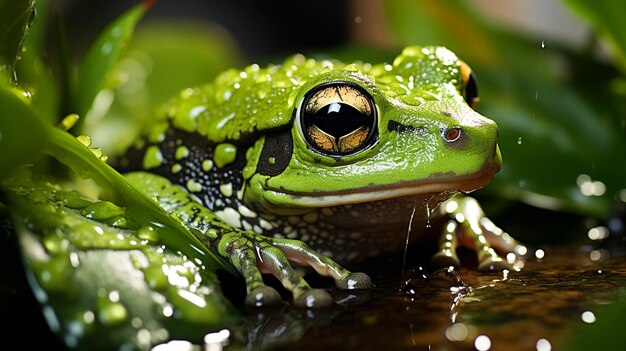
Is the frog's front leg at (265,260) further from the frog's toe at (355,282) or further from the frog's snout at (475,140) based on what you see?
the frog's snout at (475,140)

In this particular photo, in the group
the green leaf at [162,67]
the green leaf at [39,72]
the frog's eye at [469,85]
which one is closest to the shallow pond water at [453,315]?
the frog's eye at [469,85]

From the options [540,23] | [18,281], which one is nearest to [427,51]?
[18,281]

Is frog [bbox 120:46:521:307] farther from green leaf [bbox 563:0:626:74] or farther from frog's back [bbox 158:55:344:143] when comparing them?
green leaf [bbox 563:0:626:74]

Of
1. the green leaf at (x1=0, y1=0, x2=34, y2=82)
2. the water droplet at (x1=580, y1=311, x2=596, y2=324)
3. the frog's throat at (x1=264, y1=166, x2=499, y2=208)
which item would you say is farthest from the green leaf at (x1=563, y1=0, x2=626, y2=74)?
the green leaf at (x1=0, y1=0, x2=34, y2=82)

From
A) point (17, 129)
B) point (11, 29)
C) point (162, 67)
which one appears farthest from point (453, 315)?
point (162, 67)

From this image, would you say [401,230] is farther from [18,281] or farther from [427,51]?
[18,281]

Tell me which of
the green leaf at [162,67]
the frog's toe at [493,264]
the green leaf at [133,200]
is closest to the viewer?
the green leaf at [133,200]
